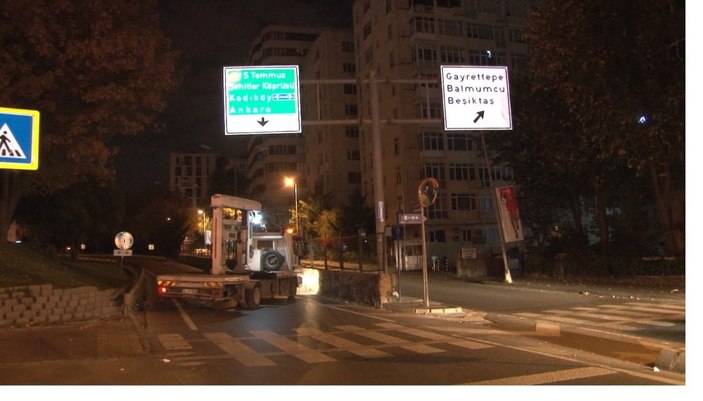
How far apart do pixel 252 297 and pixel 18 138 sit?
39.2 ft

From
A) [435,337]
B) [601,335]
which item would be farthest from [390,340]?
[601,335]

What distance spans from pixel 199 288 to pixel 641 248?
2378 cm

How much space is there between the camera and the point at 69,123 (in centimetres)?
1983

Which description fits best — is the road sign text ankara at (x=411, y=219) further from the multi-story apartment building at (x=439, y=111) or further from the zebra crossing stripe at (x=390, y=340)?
the multi-story apartment building at (x=439, y=111)

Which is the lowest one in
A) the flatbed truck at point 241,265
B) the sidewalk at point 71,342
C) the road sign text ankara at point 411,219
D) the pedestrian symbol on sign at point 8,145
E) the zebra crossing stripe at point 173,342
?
the zebra crossing stripe at point 173,342

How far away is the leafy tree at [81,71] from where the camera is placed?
18.0 m

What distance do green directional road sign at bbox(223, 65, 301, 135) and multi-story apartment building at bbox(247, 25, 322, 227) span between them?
68.8 metres

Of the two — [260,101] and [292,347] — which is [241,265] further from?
[292,347]

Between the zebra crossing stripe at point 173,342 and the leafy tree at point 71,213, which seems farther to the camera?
the leafy tree at point 71,213

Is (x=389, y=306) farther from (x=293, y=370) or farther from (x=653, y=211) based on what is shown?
(x=653, y=211)

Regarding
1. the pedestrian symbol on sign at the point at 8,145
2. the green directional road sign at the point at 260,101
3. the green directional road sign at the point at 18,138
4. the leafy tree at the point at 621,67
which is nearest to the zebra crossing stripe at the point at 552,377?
the green directional road sign at the point at 18,138

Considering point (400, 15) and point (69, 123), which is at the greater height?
point (400, 15)

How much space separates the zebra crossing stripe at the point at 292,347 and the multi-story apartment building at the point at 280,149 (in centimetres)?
7183

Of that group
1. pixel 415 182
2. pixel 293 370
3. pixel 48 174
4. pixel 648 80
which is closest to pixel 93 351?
pixel 293 370
